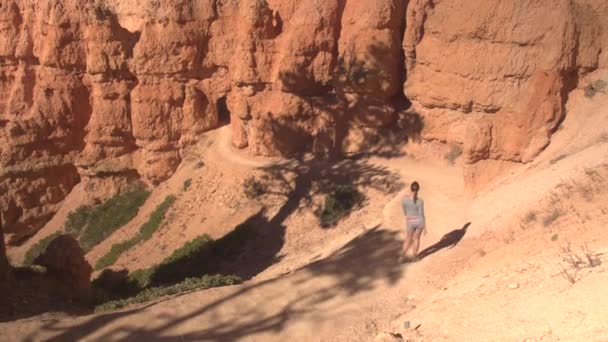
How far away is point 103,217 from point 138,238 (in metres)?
2.64

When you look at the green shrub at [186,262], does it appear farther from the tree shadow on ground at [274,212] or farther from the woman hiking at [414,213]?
the woman hiking at [414,213]

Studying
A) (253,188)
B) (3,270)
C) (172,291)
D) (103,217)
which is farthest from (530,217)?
(103,217)

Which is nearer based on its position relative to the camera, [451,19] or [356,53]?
[451,19]

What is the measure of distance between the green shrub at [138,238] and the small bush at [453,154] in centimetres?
987

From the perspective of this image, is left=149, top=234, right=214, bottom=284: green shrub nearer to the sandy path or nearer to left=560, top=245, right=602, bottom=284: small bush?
the sandy path

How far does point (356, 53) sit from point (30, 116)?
1304cm

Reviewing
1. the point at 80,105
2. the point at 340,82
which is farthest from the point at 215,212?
the point at 80,105

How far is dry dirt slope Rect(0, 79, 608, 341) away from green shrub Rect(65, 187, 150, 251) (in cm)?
1232

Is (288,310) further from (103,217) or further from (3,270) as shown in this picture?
(103,217)

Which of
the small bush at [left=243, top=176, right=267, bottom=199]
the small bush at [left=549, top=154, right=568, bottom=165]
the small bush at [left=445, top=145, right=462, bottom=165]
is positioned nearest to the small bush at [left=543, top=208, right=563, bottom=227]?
the small bush at [left=549, top=154, right=568, bottom=165]

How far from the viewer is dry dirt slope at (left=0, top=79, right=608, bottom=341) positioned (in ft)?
24.9

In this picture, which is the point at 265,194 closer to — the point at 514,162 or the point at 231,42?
the point at 231,42

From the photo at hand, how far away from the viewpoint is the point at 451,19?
16.4 metres

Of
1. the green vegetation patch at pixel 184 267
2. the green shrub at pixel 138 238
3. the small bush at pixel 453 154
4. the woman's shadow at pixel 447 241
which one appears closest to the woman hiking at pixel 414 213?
the woman's shadow at pixel 447 241
